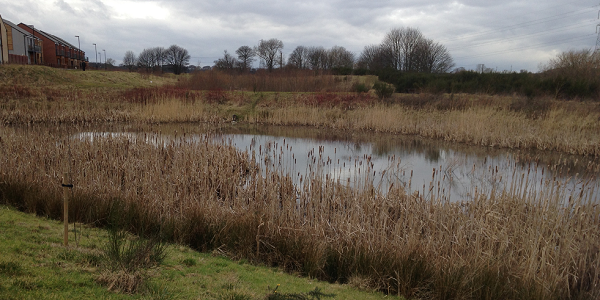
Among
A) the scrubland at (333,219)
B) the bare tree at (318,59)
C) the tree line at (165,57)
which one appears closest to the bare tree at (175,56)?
the tree line at (165,57)

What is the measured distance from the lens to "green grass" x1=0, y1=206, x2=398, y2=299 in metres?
2.91

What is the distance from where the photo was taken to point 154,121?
1759 centimetres

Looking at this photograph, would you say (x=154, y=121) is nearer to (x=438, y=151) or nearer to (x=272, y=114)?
(x=272, y=114)

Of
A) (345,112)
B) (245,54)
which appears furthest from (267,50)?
(345,112)

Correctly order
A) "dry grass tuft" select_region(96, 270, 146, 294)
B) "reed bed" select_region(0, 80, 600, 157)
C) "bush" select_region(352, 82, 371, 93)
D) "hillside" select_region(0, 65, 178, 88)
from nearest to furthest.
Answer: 1. "dry grass tuft" select_region(96, 270, 146, 294)
2. "reed bed" select_region(0, 80, 600, 157)
3. "hillside" select_region(0, 65, 178, 88)
4. "bush" select_region(352, 82, 371, 93)

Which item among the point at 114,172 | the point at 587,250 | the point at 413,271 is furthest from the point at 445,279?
the point at 114,172

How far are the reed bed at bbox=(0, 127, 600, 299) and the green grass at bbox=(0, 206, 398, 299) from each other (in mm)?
372

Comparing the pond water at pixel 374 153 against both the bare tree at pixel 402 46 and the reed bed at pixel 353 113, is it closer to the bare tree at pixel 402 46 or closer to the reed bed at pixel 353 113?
the reed bed at pixel 353 113

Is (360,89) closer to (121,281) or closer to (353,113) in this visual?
(353,113)

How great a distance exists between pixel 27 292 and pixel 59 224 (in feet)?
9.14

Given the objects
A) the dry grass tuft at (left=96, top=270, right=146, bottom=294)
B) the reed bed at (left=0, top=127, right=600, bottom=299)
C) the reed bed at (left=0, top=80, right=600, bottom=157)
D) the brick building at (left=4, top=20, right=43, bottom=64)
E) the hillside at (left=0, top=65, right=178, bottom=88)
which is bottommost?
the reed bed at (left=0, top=127, right=600, bottom=299)

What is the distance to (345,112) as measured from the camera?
2000cm

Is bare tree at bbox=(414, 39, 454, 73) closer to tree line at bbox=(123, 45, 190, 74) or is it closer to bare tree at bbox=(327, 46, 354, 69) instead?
bare tree at bbox=(327, 46, 354, 69)

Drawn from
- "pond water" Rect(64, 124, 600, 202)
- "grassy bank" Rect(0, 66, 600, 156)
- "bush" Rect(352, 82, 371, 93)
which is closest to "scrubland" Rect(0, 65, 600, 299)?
"pond water" Rect(64, 124, 600, 202)
